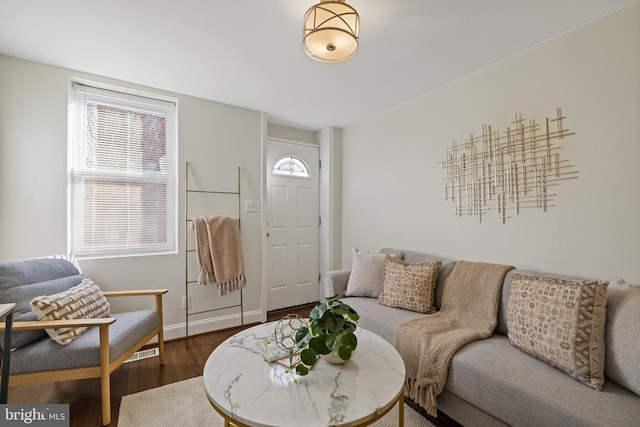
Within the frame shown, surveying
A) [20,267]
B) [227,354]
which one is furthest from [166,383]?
[20,267]

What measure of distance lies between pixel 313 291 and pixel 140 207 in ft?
7.63

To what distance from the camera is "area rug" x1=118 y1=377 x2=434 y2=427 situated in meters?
1.63

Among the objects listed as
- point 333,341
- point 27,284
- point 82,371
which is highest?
point 27,284

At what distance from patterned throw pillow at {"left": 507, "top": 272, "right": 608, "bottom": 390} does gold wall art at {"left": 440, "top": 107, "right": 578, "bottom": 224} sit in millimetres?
685

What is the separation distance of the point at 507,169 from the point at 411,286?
115 centimetres

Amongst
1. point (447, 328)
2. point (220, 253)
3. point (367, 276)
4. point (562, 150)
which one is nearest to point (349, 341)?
point (447, 328)

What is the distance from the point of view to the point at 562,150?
1.85 metres

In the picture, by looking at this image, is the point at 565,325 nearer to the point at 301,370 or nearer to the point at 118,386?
the point at 301,370

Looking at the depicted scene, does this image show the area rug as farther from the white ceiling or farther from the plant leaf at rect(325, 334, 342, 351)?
Answer: the white ceiling

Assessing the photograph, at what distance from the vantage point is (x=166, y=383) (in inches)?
79.7

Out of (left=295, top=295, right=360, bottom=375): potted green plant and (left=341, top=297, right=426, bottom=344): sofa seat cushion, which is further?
(left=341, top=297, right=426, bottom=344): sofa seat cushion

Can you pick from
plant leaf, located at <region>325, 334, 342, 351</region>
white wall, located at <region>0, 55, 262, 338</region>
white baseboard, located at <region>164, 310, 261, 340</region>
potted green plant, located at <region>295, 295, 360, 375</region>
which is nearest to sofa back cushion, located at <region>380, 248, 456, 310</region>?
potted green plant, located at <region>295, 295, 360, 375</region>

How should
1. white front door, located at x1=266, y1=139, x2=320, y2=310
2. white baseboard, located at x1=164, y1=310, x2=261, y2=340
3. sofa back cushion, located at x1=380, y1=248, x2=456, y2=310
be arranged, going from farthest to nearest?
1. white front door, located at x1=266, y1=139, x2=320, y2=310
2. white baseboard, located at x1=164, y1=310, x2=261, y2=340
3. sofa back cushion, located at x1=380, y1=248, x2=456, y2=310

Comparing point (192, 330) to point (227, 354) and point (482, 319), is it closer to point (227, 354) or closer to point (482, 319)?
point (227, 354)
